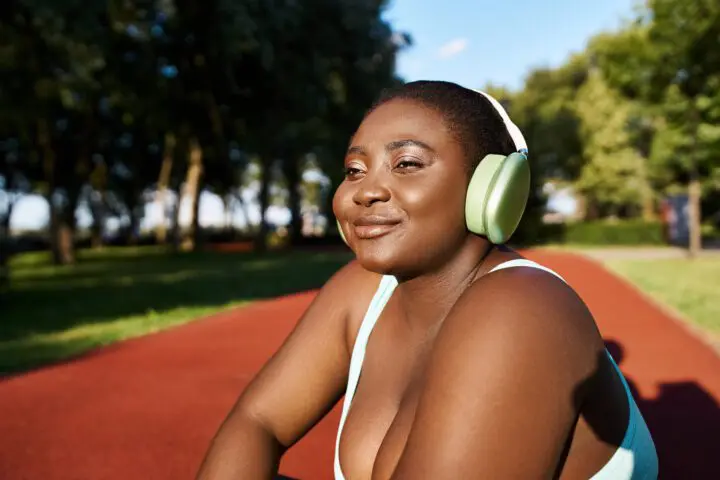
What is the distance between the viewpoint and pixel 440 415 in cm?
117

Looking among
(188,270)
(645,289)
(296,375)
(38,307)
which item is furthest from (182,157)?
(296,375)

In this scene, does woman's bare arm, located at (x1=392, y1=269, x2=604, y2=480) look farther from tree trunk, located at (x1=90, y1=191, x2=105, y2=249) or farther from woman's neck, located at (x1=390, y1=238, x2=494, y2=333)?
tree trunk, located at (x1=90, y1=191, x2=105, y2=249)

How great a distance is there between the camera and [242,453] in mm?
1617

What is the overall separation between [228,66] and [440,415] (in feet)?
40.8

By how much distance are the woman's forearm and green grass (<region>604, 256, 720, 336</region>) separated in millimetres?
7039

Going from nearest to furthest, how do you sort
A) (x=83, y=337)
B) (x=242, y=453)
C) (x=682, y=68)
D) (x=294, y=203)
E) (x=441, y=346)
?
1. (x=441, y=346)
2. (x=242, y=453)
3. (x=83, y=337)
4. (x=682, y=68)
5. (x=294, y=203)

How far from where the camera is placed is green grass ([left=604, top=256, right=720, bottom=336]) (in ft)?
28.5

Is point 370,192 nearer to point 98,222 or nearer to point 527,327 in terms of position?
point 527,327

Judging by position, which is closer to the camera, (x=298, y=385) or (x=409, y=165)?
(x=409, y=165)

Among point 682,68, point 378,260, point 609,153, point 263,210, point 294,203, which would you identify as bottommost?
point 378,260

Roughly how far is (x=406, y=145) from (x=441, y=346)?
0.44m

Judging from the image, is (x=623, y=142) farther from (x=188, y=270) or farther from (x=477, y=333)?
(x=477, y=333)

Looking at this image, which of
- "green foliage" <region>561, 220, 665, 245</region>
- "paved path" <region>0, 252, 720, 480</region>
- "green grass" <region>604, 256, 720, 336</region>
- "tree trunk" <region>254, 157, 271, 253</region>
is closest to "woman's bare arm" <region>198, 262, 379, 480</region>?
"paved path" <region>0, 252, 720, 480</region>

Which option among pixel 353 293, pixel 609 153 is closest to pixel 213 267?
pixel 353 293
